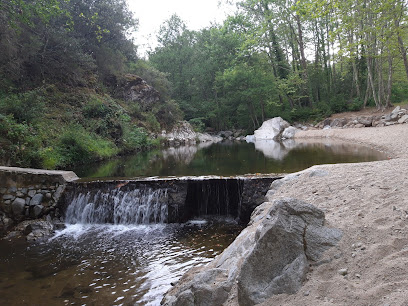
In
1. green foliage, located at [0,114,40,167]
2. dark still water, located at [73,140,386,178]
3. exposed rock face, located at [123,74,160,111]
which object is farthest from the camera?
exposed rock face, located at [123,74,160,111]

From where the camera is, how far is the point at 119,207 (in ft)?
22.3

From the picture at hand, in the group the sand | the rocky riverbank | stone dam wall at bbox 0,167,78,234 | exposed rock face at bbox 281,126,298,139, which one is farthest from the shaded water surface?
exposed rock face at bbox 281,126,298,139

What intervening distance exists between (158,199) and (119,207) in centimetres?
106

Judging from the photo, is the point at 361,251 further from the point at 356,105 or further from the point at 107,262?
the point at 356,105

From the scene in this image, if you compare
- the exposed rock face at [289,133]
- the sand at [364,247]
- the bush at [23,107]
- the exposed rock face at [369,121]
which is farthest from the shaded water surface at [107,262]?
the exposed rock face at [289,133]

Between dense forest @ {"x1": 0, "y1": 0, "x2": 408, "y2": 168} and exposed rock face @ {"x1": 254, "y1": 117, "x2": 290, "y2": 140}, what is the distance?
2518 mm

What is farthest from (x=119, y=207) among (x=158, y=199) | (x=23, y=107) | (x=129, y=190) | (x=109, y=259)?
(x=23, y=107)

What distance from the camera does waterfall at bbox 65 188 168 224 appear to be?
6.57 meters

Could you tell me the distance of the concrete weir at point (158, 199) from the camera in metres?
6.52

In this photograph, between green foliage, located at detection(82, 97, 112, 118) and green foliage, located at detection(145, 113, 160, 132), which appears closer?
green foliage, located at detection(82, 97, 112, 118)

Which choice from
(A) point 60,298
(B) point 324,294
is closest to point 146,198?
(A) point 60,298

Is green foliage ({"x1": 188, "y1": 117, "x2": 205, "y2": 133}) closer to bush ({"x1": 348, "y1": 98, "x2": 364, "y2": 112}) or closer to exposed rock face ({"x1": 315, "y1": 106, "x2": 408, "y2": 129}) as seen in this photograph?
exposed rock face ({"x1": 315, "y1": 106, "x2": 408, "y2": 129})

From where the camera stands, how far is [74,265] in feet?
14.3

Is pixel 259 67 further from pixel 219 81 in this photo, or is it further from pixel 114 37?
pixel 114 37
